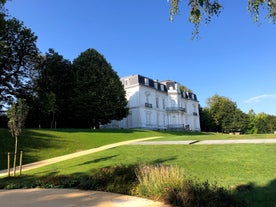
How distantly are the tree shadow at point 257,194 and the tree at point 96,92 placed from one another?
107 feet

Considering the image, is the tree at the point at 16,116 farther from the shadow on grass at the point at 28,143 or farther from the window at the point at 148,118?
the window at the point at 148,118

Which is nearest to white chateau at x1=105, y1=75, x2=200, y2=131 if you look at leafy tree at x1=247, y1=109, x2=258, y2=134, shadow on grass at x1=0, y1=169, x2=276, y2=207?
leafy tree at x1=247, y1=109, x2=258, y2=134

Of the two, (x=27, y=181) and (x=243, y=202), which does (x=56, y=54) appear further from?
(x=243, y=202)

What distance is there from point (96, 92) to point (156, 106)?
20.7 meters

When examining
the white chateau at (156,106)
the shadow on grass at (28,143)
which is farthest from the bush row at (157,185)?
the white chateau at (156,106)

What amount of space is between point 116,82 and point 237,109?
4479 centimetres

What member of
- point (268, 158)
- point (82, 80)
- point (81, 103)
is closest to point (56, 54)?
point (82, 80)

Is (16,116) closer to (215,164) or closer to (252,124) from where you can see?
(215,164)

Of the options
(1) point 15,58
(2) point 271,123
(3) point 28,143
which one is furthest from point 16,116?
(2) point 271,123

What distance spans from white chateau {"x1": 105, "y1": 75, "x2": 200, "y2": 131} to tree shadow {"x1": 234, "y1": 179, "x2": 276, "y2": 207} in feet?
149

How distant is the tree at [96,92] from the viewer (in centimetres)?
3912

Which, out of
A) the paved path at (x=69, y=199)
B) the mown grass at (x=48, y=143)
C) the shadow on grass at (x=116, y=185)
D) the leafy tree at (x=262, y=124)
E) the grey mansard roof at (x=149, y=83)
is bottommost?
the paved path at (x=69, y=199)

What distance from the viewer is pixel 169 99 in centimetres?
6397

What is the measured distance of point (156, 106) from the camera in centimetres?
5850
